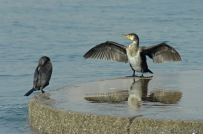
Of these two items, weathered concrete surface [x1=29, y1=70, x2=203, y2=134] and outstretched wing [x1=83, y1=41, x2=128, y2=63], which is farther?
outstretched wing [x1=83, y1=41, x2=128, y2=63]

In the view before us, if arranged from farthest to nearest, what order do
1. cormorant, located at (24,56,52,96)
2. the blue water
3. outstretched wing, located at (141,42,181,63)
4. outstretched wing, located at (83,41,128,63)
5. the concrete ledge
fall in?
the blue water → outstretched wing, located at (83,41,128,63) → outstretched wing, located at (141,42,181,63) → cormorant, located at (24,56,52,96) → the concrete ledge

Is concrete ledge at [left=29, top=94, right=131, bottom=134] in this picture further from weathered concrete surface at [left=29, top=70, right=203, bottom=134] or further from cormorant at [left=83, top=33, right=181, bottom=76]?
cormorant at [left=83, top=33, right=181, bottom=76]

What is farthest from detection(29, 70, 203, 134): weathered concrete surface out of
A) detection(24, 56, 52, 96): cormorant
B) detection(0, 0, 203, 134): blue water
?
detection(0, 0, 203, 134): blue water

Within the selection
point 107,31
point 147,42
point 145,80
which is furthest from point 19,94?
point 107,31

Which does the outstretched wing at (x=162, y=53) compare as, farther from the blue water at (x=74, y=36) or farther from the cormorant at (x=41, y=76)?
the blue water at (x=74, y=36)

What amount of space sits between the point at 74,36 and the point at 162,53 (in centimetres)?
1133

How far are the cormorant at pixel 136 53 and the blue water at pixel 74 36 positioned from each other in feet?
5.68

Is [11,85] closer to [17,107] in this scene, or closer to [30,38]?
[17,107]

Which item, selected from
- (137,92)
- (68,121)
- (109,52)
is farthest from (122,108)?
(109,52)

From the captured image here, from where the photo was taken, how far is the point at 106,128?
7109mm

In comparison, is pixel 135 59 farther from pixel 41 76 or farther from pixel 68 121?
pixel 68 121

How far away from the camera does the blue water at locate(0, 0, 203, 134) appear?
1415 cm

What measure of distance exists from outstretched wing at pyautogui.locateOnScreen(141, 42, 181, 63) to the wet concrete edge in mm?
2832

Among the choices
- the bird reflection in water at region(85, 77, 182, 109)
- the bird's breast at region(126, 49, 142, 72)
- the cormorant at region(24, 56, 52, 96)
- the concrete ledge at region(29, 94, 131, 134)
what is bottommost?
the concrete ledge at region(29, 94, 131, 134)
